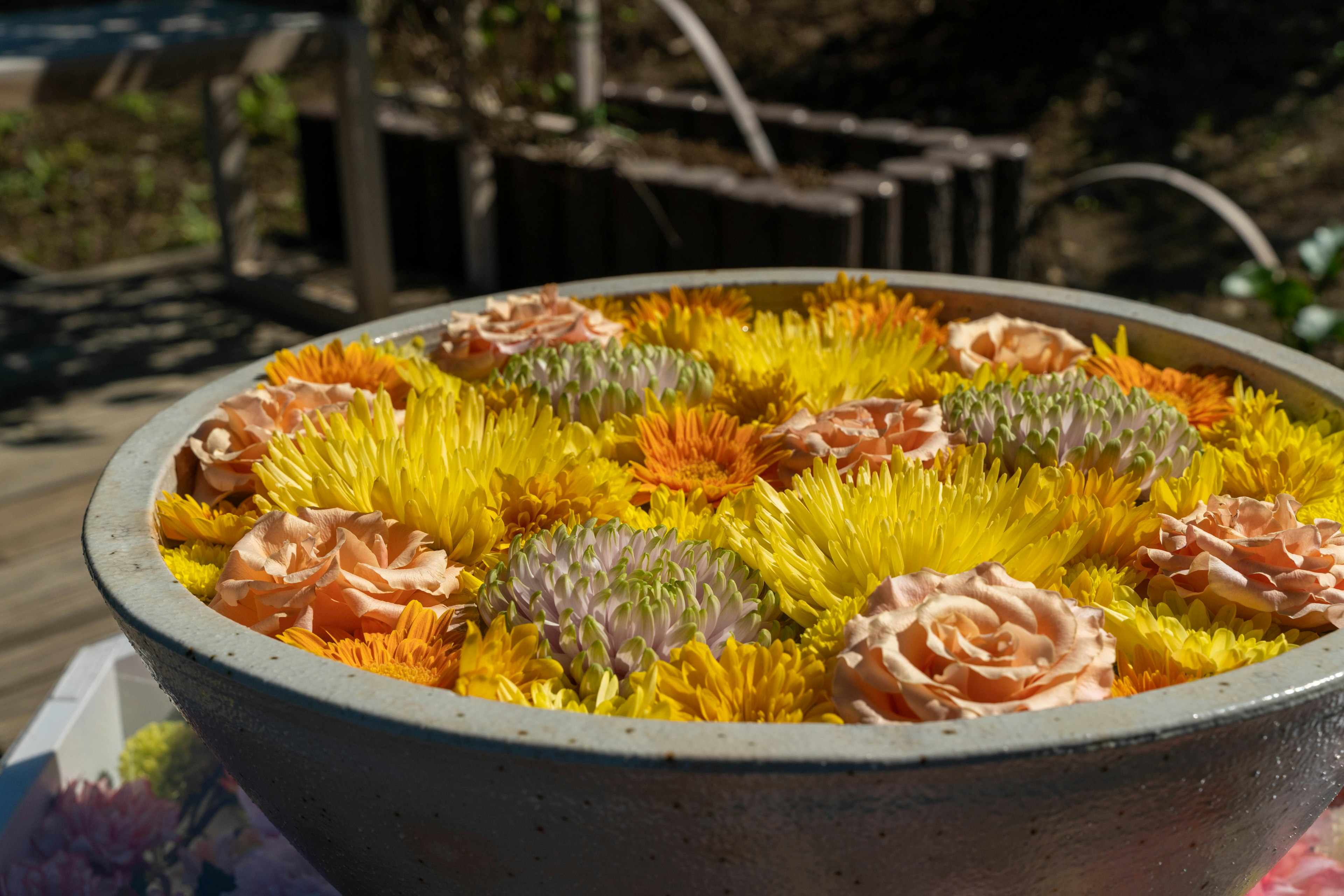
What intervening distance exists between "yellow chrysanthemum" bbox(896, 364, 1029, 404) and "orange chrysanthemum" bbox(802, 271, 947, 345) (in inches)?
5.1

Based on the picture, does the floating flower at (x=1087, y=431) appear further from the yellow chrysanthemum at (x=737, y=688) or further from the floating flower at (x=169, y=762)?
the floating flower at (x=169, y=762)

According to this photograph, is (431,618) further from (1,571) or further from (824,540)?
(1,571)

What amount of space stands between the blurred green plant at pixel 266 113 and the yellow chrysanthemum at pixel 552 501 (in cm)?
→ 618

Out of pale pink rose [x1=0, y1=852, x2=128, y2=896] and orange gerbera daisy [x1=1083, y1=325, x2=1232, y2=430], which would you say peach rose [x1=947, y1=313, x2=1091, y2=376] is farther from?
pale pink rose [x1=0, y1=852, x2=128, y2=896]

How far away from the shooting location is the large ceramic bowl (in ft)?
2.17

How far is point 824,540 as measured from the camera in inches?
35.7

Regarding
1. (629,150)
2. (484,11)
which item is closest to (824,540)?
(629,150)

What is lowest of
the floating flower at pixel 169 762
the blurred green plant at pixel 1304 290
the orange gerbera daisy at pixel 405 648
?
the floating flower at pixel 169 762

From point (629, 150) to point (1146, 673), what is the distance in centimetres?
337

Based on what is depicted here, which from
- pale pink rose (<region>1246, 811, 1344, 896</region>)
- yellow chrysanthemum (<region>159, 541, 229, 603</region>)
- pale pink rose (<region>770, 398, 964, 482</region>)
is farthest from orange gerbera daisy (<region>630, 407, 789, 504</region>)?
pale pink rose (<region>1246, 811, 1344, 896</region>)

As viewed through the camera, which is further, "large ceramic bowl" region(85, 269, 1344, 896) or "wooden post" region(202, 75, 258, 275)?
"wooden post" region(202, 75, 258, 275)

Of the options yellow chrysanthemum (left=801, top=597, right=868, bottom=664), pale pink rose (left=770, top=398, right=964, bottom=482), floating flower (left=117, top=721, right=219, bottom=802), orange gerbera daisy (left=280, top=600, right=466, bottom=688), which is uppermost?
pale pink rose (left=770, top=398, right=964, bottom=482)

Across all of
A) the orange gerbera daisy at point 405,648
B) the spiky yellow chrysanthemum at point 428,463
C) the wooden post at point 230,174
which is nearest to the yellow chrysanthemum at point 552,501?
the spiky yellow chrysanthemum at point 428,463

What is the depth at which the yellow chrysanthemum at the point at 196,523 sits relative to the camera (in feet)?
3.32
